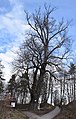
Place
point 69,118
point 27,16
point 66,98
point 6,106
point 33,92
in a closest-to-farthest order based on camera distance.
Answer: point 6,106
point 69,118
point 33,92
point 27,16
point 66,98

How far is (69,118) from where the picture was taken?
24.8 m

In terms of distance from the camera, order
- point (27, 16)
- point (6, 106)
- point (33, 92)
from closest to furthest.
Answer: point (6, 106) → point (33, 92) → point (27, 16)

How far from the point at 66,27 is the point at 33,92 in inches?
475

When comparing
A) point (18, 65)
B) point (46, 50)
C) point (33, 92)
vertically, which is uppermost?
point (46, 50)

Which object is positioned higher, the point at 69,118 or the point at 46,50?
the point at 46,50

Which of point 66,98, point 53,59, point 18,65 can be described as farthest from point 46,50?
point 66,98

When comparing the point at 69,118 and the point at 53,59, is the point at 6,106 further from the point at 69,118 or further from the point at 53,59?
the point at 53,59

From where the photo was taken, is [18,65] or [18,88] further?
[18,88]

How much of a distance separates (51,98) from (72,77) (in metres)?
10.7

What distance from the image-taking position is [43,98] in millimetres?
63531

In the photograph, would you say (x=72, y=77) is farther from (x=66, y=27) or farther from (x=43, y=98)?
(x=66, y=27)

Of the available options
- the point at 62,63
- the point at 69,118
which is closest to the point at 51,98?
the point at 62,63

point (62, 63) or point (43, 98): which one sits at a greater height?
point (62, 63)

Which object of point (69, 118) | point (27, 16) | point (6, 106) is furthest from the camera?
point (27, 16)
